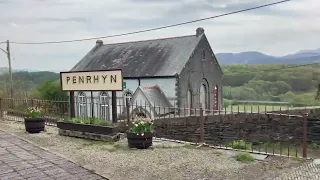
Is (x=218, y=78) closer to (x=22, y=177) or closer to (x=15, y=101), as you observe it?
(x=15, y=101)

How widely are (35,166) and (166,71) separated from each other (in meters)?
20.4

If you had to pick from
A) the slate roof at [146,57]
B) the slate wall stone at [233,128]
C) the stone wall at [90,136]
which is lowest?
the slate wall stone at [233,128]

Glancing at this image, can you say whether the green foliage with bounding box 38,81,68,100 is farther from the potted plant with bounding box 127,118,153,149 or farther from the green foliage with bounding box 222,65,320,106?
the green foliage with bounding box 222,65,320,106

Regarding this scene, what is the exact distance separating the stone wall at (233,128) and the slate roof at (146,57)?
8178mm

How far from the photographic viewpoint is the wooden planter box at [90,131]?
33.4ft

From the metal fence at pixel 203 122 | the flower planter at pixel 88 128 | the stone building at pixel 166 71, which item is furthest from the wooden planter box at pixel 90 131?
the stone building at pixel 166 71

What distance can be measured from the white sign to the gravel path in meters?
1.80

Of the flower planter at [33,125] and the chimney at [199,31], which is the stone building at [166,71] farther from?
the flower planter at [33,125]

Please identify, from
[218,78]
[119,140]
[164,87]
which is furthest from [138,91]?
[119,140]

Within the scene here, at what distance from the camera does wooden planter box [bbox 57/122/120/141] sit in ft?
33.4

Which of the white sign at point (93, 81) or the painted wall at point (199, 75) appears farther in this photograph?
the painted wall at point (199, 75)

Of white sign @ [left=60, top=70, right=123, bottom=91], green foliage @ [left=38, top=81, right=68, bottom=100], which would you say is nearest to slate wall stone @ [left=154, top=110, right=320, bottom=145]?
white sign @ [left=60, top=70, right=123, bottom=91]

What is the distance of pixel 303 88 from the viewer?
6775cm

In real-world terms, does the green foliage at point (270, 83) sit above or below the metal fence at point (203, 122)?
above
